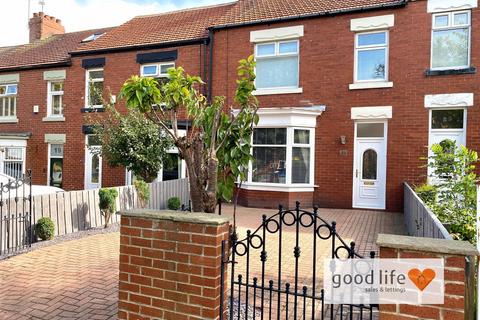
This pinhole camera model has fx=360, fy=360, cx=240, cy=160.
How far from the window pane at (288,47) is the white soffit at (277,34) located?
193 millimetres

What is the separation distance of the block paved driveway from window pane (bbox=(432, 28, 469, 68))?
210 inches

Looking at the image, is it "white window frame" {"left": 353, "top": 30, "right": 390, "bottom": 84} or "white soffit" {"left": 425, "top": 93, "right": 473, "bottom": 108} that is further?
"white window frame" {"left": 353, "top": 30, "right": 390, "bottom": 84}

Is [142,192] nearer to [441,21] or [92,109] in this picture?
[92,109]

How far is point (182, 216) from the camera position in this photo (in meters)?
2.78

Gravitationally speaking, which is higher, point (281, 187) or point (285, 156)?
point (285, 156)

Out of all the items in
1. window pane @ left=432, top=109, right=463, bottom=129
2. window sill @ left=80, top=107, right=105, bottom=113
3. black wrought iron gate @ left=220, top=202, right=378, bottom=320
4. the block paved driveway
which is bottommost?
the block paved driveway

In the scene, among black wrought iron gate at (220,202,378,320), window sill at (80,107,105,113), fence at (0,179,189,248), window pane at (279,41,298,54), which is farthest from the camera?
window sill at (80,107,105,113)

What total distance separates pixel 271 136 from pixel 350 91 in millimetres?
2746

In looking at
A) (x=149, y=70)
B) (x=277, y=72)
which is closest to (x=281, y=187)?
(x=277, y=72)

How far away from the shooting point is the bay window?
11047 mm

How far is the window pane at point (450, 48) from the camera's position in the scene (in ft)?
32.4

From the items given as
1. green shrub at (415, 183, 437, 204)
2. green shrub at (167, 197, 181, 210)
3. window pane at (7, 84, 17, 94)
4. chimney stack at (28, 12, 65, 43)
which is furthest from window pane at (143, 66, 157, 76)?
green shrub at (415, 183, 437, 204)

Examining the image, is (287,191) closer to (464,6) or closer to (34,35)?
(464,6)

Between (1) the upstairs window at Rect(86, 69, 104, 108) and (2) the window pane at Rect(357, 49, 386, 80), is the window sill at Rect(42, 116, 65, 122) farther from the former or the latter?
(2) the window pane at Rect(357, 49, 386, 80)
